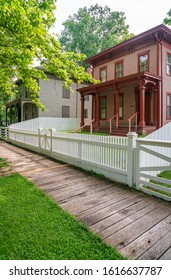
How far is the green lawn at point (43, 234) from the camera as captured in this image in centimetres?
205

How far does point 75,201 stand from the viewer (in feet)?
11.5

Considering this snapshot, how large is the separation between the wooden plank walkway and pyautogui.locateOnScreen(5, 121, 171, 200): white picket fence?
0.30 metres

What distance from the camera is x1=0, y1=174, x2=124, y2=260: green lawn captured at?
2.05 metres

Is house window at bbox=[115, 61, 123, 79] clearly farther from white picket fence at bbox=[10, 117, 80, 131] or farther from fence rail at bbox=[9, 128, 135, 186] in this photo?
fence rail at bbox=[9, 128, 135, 186]

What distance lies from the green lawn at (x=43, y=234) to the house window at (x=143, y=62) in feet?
39.9

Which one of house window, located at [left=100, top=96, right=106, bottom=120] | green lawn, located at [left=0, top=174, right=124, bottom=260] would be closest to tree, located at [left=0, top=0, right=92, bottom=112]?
green lawn, located at [left=0, top=174, right=124, bottom=260]

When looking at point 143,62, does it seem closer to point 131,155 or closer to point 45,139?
point 45,139

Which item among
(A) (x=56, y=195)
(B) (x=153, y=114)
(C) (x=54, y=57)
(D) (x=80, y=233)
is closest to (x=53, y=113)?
(B) (x=153, y=114)

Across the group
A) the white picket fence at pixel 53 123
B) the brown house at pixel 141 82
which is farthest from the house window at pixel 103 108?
the white picket fence at pixel 53 123

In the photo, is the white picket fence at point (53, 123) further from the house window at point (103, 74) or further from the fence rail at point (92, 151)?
the fence rail at point (92, 151)

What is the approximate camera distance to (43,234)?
95.0 inches

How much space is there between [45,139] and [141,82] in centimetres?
678

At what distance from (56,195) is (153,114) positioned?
10.5 metres
